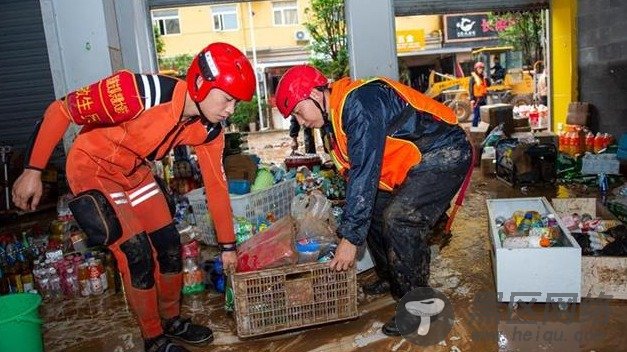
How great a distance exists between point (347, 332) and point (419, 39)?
18922 millimetres

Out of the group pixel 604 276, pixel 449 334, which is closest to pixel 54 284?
pixel 449 334

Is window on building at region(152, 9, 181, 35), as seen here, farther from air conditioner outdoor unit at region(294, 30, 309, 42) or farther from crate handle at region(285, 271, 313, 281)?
crate handle at region(285, 271, 313, 281)

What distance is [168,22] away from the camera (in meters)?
22.0

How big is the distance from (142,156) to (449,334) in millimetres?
2018

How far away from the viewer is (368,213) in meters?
2.47

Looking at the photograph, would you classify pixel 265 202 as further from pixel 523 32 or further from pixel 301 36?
pixel 301 36

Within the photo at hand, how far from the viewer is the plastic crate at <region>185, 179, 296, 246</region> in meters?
4.25

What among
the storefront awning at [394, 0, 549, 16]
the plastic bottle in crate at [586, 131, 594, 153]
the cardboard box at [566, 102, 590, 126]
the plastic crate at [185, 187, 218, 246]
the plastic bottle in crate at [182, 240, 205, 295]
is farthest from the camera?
the cardboard box at [566, 102, 590, 126]

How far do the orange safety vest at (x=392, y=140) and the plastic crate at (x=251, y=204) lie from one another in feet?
5.22

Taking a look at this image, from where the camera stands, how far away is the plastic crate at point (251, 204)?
13.9 ft

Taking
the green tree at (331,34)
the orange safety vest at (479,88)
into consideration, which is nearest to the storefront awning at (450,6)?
the green tree at (331,34)

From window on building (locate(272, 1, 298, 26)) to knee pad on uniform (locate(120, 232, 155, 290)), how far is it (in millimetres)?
20916

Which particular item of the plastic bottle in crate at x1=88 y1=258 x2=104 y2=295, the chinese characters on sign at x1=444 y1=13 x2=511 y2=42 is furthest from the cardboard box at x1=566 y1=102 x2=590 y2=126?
the chinese characters on sign at x1=444 y1=13 x2=511 y2=42

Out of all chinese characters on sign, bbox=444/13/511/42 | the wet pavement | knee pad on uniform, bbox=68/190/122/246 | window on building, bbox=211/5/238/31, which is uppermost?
window on building, bbox=211/5/238/31
